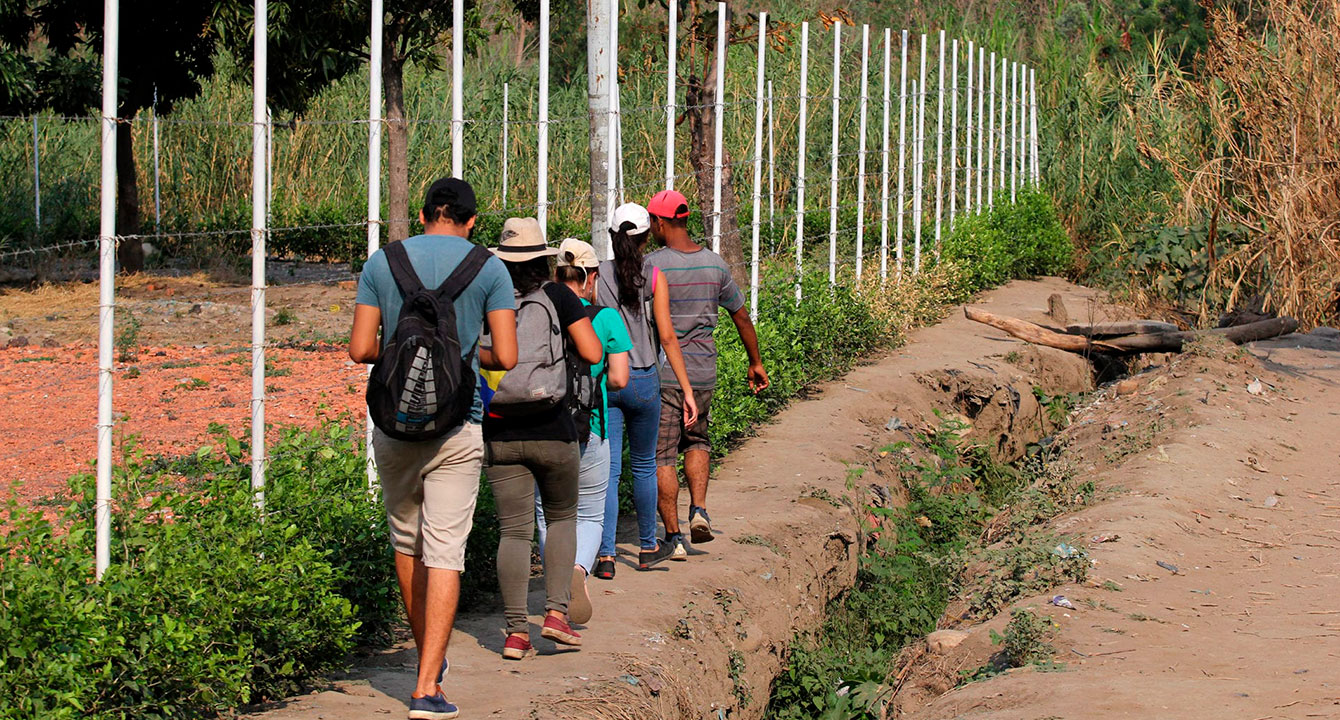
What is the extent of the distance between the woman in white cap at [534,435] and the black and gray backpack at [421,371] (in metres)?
0.52

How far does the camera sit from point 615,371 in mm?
5547

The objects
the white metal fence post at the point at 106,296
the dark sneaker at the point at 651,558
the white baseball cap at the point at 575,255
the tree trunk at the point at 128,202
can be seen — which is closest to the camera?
the white metal fence post at the point at 106,296

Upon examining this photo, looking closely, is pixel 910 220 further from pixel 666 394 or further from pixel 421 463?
pixel 421 463

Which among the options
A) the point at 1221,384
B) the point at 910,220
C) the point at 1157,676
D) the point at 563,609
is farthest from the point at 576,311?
the point at 910,220

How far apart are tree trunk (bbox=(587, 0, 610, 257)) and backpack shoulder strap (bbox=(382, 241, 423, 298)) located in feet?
9.22

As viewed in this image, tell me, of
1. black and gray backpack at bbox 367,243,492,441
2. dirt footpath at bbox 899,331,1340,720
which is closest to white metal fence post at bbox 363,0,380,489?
black and gray backpack at bbox 367,243,492,441

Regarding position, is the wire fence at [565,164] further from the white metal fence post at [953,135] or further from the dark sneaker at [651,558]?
the dark sneaker at [651,558]

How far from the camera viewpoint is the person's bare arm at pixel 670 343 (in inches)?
240

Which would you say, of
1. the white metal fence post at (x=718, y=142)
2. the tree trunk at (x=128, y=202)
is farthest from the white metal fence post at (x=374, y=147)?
the tree trunk at (x=128, y=202)

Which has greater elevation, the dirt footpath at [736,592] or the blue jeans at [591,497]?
Answer: the blue jeans at [591,497]

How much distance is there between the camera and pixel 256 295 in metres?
5.13

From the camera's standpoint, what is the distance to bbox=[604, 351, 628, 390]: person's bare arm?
5.54 meters

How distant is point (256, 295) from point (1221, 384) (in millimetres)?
8000

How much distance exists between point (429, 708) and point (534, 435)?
40.7 inches
